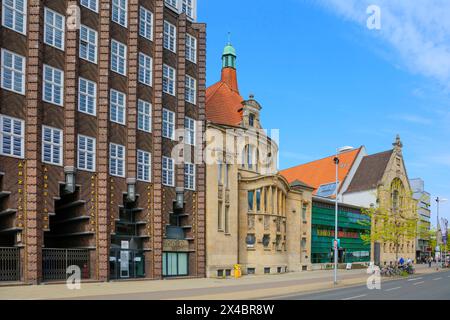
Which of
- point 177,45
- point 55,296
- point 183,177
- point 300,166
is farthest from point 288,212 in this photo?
point 300,166

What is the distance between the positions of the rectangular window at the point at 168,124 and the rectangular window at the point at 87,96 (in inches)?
283

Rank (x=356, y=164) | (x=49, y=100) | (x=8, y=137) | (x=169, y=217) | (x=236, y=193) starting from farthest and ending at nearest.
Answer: (x=356, y=164), (x=236, y=193), (x=169, y=217), (x=49, y=100), (x=8, y=137)

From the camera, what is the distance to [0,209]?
30922 millimetres

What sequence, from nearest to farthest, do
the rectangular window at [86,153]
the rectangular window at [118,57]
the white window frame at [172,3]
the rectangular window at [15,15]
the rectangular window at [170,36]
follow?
the rectangular window at [15,15] → the rectangular window at [86,153] → the rectangular window at [118,57] → the rectangular window at [170,36] → the white window frame at [172,3]

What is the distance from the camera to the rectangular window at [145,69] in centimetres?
4103

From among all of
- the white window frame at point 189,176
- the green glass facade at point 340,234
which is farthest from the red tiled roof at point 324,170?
the white window frame at point 189,176

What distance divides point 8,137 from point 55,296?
10434 mm

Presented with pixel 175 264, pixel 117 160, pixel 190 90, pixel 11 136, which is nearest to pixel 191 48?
pixel 190 90

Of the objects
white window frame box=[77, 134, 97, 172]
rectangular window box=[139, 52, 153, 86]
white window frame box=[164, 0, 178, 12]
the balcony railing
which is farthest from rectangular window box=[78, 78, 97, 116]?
white window frame box=[164, 0, 178, 12]

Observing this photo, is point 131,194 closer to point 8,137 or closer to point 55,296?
point 8,137

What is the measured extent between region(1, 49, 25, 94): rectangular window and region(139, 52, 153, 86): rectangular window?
10.6 metres

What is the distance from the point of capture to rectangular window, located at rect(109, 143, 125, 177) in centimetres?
3772

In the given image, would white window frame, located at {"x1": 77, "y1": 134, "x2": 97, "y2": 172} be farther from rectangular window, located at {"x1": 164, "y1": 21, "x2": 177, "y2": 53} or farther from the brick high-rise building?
rectangular window, located at {"x1": 164, "y1": 21, "x2": 177, "y2": 53}

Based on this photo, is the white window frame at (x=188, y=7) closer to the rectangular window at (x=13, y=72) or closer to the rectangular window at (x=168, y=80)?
the rectangular window at (x=168, y=80)
